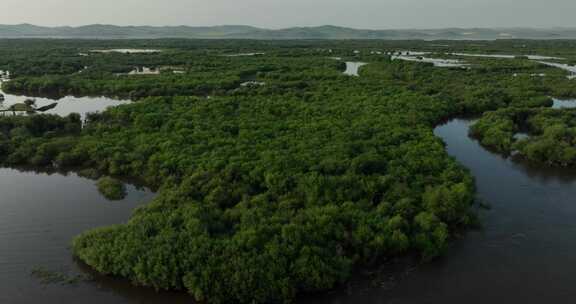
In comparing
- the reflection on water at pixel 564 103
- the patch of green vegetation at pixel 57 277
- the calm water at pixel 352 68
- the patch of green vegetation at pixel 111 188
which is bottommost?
the patch of green vegetation at pixel 57 277

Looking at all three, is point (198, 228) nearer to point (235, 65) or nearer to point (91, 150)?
point (91, 150)

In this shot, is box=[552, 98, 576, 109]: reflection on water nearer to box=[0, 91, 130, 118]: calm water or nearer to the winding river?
the winding river

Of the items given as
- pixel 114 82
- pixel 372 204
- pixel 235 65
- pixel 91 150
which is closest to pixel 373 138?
pixel 372 204

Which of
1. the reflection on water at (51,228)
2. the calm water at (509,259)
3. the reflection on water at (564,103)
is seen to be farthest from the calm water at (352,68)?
the reflection on water at (51,228)

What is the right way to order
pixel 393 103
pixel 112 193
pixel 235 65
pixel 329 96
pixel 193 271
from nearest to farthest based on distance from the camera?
1. pixel 193 271
2. pixel 112 193
3. pixel 393 103
4. pixel 329 96
5. pixel 235 65

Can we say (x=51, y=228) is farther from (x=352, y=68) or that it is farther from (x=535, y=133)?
(x=352, y=68)

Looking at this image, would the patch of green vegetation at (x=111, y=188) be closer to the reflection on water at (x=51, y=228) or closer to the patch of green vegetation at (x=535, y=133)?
the reflection on water at (x=51, y=228)
